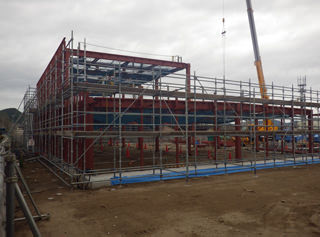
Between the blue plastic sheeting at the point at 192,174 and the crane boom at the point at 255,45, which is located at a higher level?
the crane boom at the point at 255,45

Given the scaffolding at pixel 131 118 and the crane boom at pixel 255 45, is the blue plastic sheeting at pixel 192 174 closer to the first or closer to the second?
the scaffolding at pixel 131 118

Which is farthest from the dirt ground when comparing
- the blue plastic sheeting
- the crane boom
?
the crane boom

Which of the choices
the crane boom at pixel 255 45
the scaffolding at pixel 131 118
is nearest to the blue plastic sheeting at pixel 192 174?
the scaffolding at pixel 131 118

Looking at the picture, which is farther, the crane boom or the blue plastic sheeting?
the crane boom

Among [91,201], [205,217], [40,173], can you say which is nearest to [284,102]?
[205,217]

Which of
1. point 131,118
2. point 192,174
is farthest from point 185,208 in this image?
point 131,118

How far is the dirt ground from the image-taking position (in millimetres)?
6141

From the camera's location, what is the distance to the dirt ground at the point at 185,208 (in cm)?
614

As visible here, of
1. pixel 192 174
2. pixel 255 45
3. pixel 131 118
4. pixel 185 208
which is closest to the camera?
pixel 185 208

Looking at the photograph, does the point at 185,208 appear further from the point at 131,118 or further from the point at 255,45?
the point at 255,45

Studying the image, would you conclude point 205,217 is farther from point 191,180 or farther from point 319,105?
point 319,105

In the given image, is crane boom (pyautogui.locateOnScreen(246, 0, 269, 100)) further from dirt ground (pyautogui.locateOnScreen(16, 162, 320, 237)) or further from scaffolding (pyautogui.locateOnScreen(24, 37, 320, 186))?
dirt ground (pyautogui.locateOnScreen(16, 162, 320, 237))

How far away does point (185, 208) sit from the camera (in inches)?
307

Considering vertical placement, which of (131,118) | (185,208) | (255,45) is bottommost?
(185,208)
